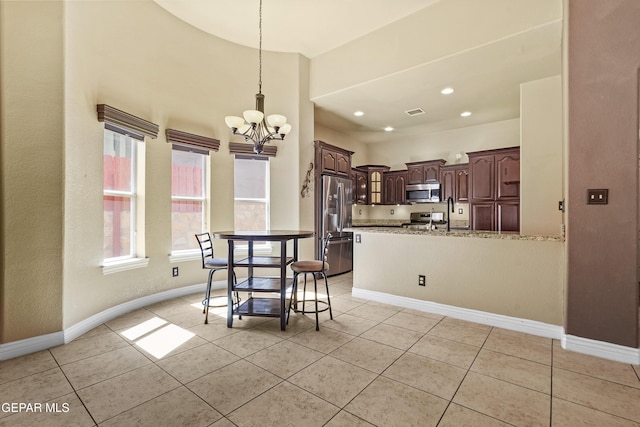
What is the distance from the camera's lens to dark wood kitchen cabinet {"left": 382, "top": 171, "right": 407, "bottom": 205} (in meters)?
6.81

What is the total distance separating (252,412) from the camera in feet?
5.41

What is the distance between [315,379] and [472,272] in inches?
80.5

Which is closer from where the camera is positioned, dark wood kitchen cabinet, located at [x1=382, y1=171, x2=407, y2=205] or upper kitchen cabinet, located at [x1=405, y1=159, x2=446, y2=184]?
upper kitchen cabinet, located at [x1=405, y1=159, x2=446, y2=184]

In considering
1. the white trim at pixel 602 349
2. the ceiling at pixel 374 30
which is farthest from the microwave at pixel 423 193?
the white trim at pixel 602 349

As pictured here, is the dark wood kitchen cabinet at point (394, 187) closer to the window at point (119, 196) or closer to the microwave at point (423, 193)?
the microwave at point (423, 193)

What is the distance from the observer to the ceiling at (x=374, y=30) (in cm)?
328

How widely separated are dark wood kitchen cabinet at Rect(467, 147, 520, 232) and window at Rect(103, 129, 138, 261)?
5.55 metres

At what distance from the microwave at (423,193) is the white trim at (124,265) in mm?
5269

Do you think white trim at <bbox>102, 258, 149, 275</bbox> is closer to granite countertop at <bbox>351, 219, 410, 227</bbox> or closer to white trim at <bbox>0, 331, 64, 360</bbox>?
white trim at <bbox>0, 331, 64, 360</bbox>

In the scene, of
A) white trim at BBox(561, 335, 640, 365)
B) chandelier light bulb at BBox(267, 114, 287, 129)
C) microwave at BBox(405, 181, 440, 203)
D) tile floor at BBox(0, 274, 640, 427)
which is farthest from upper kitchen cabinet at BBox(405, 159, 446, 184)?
chandelier light bulb at BBox(267, 114, 287, 129)

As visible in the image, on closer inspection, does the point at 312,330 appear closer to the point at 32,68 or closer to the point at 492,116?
the point at 32,68

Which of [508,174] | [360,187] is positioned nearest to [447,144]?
[508,174]

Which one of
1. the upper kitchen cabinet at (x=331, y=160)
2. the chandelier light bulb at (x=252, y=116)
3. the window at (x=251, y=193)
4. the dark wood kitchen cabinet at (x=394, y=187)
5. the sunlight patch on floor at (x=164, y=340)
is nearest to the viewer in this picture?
the sunlight patch on floor at (x=164, y=340)

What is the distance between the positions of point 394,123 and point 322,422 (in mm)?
5471
